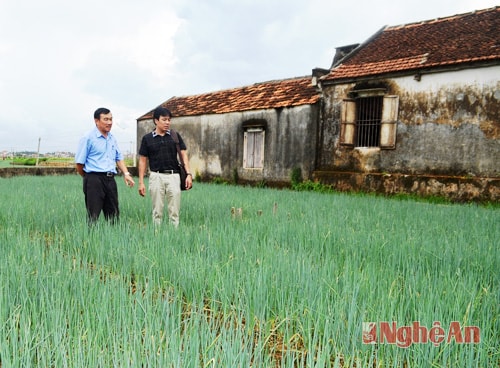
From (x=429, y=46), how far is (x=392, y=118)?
2.14 metres

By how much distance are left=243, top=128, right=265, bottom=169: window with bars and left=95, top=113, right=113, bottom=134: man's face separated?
8607mm

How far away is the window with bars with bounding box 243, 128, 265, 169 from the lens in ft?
41.3

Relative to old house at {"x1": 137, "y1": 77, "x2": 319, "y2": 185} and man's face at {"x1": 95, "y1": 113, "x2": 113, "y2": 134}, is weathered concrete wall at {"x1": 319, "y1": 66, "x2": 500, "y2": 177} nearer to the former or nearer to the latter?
old house at {"x1": 137, "y1": 77, "x2": 319, "y2": 185}

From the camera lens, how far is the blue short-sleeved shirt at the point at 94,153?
4016 mm

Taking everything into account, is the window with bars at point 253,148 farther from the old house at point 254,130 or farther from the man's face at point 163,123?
the man's face at point 163,123

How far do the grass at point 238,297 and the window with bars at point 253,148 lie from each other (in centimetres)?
829

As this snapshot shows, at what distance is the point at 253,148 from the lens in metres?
12.9

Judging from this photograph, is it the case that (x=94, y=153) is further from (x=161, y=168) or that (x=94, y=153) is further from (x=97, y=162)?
(x=161, y=168)

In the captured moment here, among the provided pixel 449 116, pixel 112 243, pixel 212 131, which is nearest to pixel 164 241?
pixel 112 243

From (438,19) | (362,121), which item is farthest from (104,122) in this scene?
(438,19)

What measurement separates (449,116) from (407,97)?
3.60 feet

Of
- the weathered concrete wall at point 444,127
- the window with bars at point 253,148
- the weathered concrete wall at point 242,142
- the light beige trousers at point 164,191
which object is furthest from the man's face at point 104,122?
the window with bars at point 253,148

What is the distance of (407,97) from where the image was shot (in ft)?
31.1

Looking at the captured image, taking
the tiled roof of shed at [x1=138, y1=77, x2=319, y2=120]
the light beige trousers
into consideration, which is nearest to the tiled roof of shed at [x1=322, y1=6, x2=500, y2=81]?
the tiled roof of shed at [x1=138, y1=77, x2=319, y2=120]
